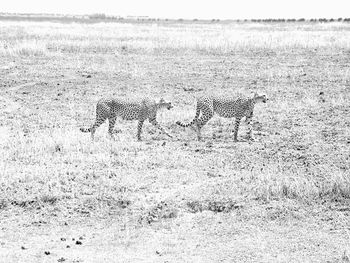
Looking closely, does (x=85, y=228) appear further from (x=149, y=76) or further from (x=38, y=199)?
(x=149, y=76)

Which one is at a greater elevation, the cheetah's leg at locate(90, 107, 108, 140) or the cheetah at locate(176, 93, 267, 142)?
the cheetah at locate(176, 93, 267, 142)

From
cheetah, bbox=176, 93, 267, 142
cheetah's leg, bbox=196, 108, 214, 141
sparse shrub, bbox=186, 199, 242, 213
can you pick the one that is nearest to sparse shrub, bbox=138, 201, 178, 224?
sparse shrub, bbox=186, 199, 242, 213

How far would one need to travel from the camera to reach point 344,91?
1831cm

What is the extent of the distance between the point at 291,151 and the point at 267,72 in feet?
36.2

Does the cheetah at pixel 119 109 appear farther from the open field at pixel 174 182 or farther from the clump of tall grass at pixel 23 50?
the clump of tall grass at pixel 23 50

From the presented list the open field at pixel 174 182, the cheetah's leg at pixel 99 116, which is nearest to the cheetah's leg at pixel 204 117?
the open field at pixel 174 182

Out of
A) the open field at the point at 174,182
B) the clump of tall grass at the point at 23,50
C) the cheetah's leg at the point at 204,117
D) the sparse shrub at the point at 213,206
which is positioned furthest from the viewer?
the clump of tall grass at the point at 23,50

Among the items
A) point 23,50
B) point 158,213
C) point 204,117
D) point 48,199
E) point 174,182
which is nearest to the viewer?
point 158,213

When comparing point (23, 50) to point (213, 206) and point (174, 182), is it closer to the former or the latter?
point (174, 182)

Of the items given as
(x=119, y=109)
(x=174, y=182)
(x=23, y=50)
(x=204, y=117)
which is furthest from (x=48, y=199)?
(x=23, y=50)

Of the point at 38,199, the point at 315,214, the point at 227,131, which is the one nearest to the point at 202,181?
the point at 315,214

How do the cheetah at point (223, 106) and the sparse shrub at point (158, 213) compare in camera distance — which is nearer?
the sparse shrub at point (158, 213)

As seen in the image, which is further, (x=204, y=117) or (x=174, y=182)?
(x=204, y=117)

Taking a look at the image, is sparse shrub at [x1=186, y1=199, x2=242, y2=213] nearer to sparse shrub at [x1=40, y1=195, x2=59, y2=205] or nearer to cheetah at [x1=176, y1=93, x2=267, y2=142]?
sparse shrub at [x1=40, y1=195, x2=59, y2=205]
